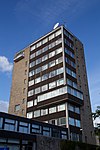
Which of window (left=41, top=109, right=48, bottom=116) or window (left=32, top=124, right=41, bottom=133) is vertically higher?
window (left=41, top=109, right=48, bottom=116)

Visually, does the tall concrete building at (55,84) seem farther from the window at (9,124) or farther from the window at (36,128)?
the window at (9,124)

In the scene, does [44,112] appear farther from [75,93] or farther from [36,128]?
[36,128]

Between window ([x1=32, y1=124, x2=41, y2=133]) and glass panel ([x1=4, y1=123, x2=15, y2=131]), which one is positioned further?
window ([x1=32, y1=124, x2=41, y2=133])

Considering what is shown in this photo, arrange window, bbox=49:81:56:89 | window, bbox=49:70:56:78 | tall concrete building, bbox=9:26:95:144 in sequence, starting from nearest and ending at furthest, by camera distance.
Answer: tall concrete building, bbox=9:26:95:144, window, bbox=49:81:56:89, window, bbox=49:70:56:78

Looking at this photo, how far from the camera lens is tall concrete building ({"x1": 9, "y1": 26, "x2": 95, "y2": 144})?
5259 cm

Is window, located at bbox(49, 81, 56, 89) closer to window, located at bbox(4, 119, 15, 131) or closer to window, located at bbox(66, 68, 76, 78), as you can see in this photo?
window, located at bbox(66, 68, 76, 78)

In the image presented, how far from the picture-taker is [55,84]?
56125 mm

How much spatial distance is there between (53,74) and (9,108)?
21.0 meters

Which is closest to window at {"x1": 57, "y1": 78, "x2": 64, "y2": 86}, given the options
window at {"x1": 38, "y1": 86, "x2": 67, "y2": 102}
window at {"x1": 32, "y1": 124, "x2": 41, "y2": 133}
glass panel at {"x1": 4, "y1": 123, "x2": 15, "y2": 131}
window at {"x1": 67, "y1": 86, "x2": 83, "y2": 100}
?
window at {"x1": 38, "y1": 86, "x2": 67, "y2": 102}

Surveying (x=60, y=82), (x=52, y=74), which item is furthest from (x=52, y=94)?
(x=52, y=74)

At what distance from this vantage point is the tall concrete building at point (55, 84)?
52.6 metres

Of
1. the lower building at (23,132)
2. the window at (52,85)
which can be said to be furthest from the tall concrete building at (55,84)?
the lower building at (23,132)

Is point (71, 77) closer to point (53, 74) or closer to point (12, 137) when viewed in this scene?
point (53, 74)

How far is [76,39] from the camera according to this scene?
7069 centimetres
